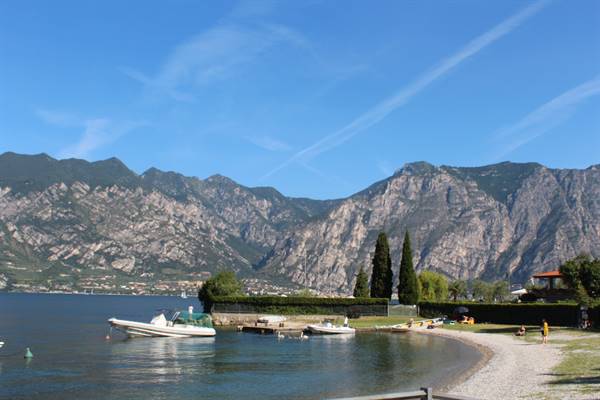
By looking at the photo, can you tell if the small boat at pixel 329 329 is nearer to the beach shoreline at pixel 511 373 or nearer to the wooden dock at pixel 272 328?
the wooden dock at pixel 272 328

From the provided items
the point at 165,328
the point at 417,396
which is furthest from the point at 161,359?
the point at 417,396

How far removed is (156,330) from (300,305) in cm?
2752

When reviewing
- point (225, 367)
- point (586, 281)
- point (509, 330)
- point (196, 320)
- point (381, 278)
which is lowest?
point (225, 367)

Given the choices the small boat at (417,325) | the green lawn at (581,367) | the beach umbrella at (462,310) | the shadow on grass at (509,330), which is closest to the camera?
the green lawn at (581,367)

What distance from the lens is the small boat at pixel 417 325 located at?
275 feet

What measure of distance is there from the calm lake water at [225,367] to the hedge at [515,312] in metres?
17.2

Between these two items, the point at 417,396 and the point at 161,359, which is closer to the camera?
the point at 417,396

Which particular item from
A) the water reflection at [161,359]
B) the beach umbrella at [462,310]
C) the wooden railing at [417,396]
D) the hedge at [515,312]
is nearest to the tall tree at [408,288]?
the hedge at [515,312]

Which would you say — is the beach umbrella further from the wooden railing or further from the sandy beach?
the wooden railing

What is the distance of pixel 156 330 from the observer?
3137 inches

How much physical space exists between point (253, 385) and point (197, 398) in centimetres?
545

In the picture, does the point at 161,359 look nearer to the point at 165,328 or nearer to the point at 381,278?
the point at 165,328

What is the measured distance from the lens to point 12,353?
58.4 m

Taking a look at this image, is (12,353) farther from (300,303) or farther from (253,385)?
(300,303)
